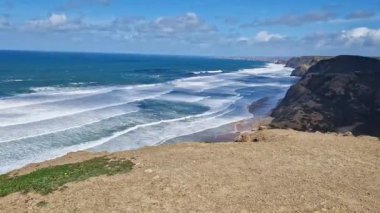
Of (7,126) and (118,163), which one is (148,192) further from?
(7,126)

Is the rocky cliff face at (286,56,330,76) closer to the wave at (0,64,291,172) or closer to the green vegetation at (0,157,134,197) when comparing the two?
the wave at (0,64,291,172)

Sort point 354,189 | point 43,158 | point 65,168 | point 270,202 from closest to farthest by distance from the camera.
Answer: point 270,202
point 354,189
point 65,168
point 43,158

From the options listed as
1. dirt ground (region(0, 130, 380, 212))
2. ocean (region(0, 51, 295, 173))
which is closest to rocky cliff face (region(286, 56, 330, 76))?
ocean (region(0, 51, 295, 173))

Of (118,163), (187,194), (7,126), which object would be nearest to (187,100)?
(7,126)

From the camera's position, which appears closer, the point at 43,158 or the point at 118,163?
the point at 118,163

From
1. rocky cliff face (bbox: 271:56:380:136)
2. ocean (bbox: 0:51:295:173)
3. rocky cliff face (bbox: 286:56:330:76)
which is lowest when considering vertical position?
rocky cliff face (bbox: 286:56:330:76)

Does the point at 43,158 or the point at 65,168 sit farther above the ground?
the point at 65,168
